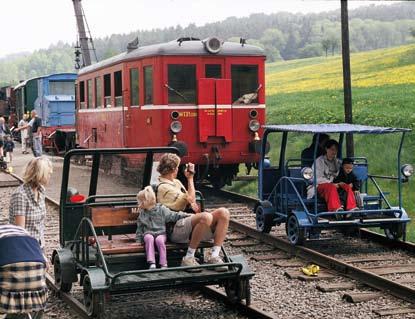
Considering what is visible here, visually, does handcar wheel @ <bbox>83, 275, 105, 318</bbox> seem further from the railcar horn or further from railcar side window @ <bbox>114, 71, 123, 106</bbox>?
railcar side window @ <bbox>114, 71, 123, 106</bbox>

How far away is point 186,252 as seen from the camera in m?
7.38

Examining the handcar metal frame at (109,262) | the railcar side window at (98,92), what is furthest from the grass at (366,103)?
the handcar metal frame at (109,262)

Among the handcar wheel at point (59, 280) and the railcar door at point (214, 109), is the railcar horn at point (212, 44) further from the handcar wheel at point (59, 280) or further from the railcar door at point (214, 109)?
the handcar wheel at point (59, 280)

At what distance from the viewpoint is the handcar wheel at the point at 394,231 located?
10.5 meters

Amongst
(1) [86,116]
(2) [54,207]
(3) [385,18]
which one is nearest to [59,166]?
(1) [86,116]

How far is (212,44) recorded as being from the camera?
15203 millimetres

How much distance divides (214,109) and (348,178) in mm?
5130

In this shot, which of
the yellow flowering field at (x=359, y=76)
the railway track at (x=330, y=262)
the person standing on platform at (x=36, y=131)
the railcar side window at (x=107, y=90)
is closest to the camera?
the railway track at (x=330, y=262)

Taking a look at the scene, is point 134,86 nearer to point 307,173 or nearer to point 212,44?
point 212,44

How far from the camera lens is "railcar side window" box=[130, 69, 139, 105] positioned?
15.8 metres

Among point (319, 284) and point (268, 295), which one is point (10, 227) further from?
point (319, 284)

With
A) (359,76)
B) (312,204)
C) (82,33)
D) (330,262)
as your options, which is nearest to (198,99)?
(312,204)

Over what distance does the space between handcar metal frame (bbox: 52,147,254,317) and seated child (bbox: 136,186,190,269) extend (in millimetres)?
162

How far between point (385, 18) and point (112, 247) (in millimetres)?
106232
